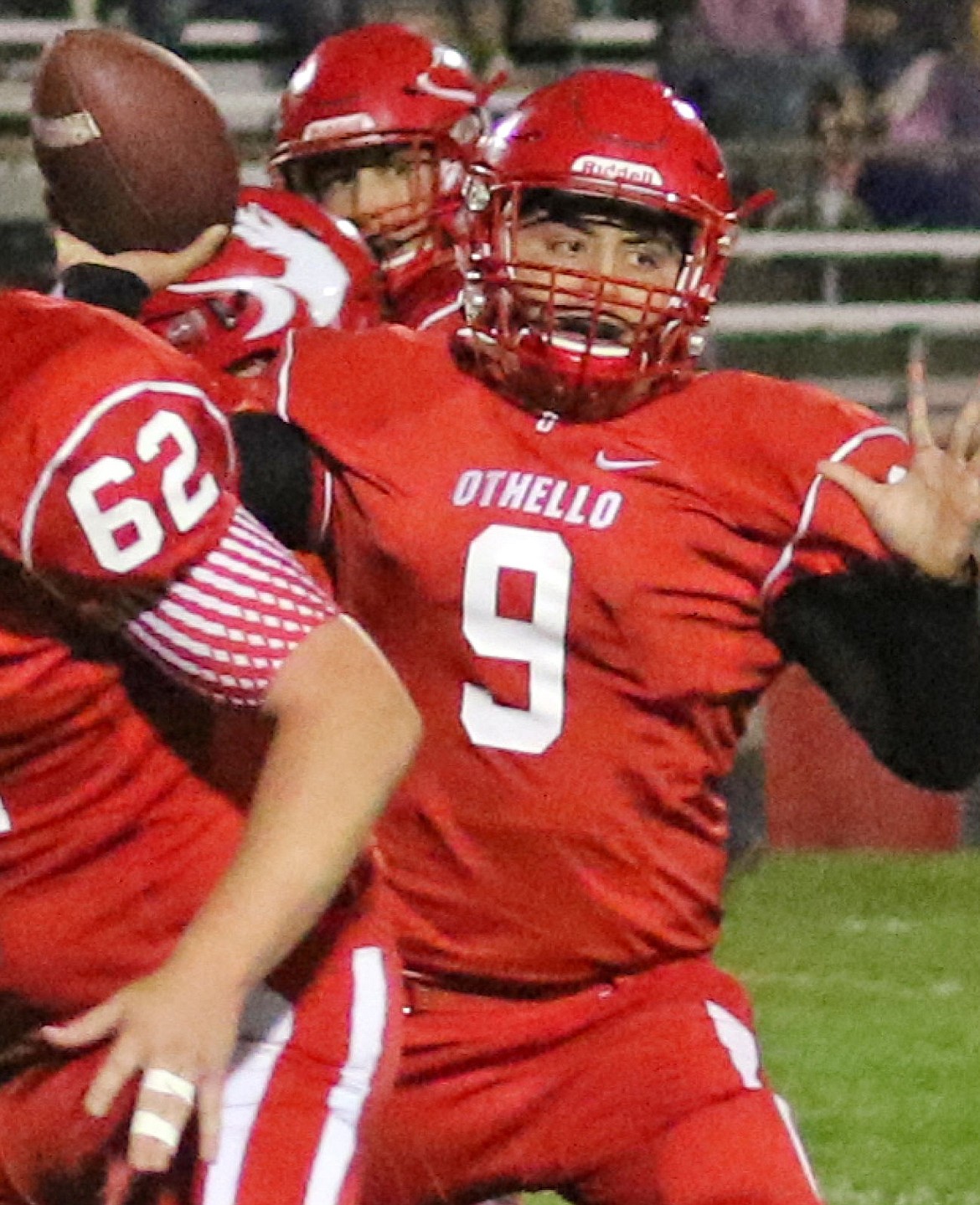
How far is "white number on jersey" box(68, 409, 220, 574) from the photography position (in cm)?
187

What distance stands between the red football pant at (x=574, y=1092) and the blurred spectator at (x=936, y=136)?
658 cm

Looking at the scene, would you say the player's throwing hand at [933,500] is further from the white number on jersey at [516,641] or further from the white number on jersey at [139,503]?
the white number on jersey at [139,503]

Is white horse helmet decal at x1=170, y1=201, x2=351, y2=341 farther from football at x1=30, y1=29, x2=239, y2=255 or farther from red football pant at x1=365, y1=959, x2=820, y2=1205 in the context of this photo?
red football pant at x1=365, y1=959, x2=820, y2=1205

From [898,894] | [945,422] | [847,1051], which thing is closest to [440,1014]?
[847,1051]

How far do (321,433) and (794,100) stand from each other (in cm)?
643

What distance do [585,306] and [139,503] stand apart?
3.27 feet

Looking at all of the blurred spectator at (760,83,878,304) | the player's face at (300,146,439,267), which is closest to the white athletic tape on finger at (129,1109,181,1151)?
the player's face at (300,146,439,267)

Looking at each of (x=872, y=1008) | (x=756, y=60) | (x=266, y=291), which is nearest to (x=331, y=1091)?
(x=266, y=291)

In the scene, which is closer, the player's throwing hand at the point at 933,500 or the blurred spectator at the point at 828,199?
the player's throwing hand at the point at 933,500

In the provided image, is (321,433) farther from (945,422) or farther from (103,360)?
(945,422)

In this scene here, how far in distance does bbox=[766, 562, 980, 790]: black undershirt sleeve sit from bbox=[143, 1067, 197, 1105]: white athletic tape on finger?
1088 millimetres

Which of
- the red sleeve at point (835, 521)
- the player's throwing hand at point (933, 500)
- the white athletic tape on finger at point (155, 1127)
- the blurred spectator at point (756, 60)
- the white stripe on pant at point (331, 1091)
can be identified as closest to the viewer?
the white athletic tape on finger at point (155, 1127)

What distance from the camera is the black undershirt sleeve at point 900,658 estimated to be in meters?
2.65

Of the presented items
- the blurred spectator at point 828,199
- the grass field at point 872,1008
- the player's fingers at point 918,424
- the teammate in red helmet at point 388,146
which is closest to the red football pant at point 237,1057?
the player's fingers at point 918,424
